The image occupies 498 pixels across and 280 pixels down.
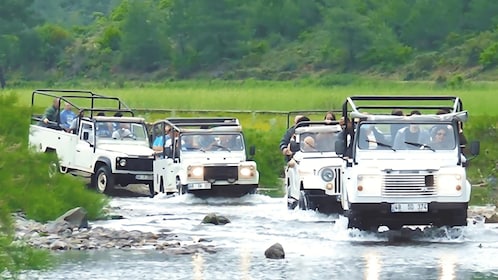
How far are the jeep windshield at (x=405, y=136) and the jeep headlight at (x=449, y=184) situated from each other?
1.10 metres

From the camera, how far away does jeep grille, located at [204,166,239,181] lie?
32406 millimetres

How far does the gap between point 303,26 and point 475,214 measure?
69273 millimetres

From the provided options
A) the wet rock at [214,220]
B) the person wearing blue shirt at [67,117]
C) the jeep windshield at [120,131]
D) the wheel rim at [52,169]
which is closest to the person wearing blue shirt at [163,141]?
the jeep windshield at [120,131]

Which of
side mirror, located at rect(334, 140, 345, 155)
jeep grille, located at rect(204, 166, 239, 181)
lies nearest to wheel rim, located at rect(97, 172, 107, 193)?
jeep grille, located at rect(204, 166, 239, 181)

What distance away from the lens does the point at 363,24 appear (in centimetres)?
8831

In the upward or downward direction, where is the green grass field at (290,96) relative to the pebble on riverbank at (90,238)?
upward

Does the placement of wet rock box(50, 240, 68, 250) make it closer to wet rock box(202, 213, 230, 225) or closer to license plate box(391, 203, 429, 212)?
wet rock box(202, 213, 230, 225)

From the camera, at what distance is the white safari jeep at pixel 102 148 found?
116ft

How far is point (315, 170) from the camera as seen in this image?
88.5 feet

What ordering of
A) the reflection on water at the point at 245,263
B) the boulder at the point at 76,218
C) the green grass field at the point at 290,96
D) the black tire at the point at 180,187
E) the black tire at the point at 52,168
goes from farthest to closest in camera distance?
the green grass field at the point at 290,96
the black tire at the point at 180,187
the black tire at the point at 52,168
the boulder at the point at 76,218
the reflection on water at the point at 245,263

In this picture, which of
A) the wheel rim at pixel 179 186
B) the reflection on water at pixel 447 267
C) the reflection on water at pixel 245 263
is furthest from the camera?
the wheel rim at pixel 179 186

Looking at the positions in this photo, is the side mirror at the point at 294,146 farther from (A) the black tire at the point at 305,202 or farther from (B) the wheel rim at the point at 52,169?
(B) the wheel rim at the point at 52,169

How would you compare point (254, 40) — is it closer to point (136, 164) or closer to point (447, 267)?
point (136, 164)

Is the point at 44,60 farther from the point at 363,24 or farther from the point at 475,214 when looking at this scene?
the point at 475,214
